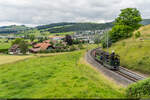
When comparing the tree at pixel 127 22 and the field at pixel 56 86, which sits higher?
the tree at pixel 127 22

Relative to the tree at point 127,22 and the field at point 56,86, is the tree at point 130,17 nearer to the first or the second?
the tree at point 127,22

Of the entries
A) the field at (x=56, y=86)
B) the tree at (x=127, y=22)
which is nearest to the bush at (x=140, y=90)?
the field at (x=56, y=86)

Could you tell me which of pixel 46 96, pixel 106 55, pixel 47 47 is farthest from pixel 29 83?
pixel 47 47

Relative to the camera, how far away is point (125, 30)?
42.6m

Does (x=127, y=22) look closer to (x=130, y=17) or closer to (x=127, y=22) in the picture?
(x=127, y=22)

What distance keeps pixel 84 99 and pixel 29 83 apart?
617 centimetres

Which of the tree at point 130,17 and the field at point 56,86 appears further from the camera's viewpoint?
the tree at point 130,17

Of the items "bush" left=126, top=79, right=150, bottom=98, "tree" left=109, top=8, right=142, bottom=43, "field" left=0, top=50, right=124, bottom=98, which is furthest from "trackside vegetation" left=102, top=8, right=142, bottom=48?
"bush" left=126, top=79, right=150, bottom=98

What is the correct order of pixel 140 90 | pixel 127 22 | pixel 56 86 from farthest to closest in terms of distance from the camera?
pixel 127 22, pixel 56 86, pixel 140 90

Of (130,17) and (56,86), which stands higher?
(130,17)

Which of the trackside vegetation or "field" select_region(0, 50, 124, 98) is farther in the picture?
the trackside vegetation

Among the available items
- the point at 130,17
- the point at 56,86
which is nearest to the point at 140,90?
the point at 56,86

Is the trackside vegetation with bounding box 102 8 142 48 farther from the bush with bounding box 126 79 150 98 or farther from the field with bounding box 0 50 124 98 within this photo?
the bush with bounding box 126 79 150 98

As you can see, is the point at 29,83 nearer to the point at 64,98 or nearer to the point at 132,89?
the point at 64,98
